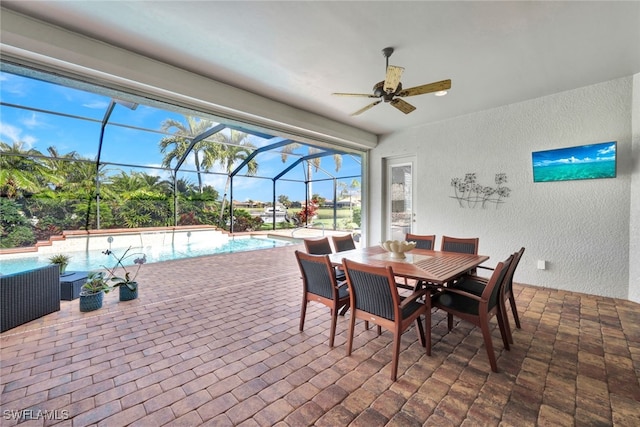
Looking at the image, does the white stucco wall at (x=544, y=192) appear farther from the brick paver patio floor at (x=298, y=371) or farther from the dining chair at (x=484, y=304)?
the dining chair at (x=484, y=304)

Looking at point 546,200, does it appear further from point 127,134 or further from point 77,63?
point 127,134

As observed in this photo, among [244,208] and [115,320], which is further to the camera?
[244,208]

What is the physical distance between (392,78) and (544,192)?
3.18m

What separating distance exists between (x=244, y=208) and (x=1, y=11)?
740 centimetres

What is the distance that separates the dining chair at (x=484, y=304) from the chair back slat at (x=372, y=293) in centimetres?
61

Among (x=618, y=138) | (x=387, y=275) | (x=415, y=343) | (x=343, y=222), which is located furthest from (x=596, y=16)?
(x=343, y=222)

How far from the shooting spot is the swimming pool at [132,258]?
5047 millimetres

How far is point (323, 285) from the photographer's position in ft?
7.86

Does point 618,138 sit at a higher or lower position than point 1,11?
lower

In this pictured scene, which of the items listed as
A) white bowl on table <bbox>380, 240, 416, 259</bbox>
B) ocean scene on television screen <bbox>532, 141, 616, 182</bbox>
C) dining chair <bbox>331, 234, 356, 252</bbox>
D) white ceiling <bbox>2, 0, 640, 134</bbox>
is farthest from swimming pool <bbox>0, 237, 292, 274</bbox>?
ocean scene on television screen <bbox>532, 141, 616, 182</bbox>

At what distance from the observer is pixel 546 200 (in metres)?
3.85

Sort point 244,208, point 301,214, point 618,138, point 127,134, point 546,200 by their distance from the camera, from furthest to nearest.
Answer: point 301,214, point 244,208, point 127,134, point 546,200, point 618,138

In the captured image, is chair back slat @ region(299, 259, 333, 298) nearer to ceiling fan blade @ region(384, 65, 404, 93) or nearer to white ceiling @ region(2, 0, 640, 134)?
ceiling fan blade @ region(384, 65, 404, 93)

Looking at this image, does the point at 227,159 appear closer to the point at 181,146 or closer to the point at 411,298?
the point at 181,146
